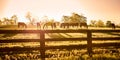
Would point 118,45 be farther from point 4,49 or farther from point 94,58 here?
point 4,49

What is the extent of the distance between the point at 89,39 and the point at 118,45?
2161 millimetres

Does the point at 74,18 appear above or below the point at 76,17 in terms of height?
below

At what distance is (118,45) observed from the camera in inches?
574

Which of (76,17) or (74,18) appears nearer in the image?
(74,18)

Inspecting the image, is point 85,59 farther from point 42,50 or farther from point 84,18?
point 84,18

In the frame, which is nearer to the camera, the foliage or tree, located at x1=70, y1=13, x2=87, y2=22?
the foliage

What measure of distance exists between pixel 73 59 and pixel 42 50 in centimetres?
185

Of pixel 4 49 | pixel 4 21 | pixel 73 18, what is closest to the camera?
pixel 4 49

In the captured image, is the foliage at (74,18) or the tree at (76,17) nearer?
the foliage at (74,18)

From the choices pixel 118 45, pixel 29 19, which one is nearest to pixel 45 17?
pixel 29 19

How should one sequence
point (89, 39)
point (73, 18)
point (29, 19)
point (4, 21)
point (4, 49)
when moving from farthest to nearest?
point (4, 21) → point (29, 19) → point (73, 18) → point (89, 39) → point (4, 49)

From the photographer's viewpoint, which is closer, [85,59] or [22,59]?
[85,59]

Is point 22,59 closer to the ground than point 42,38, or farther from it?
closer to the ground

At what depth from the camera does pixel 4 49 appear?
1208 centimetres
